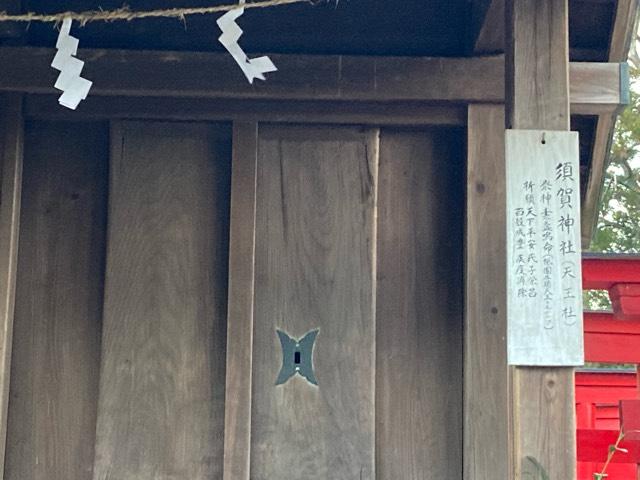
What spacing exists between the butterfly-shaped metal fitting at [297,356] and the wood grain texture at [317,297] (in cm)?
2

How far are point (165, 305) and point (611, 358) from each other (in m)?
4.56

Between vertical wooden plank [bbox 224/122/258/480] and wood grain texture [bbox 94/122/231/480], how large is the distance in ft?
0.25

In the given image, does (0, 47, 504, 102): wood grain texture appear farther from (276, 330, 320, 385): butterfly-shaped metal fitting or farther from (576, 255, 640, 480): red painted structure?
(576, 255, 640, 480): red painted structure

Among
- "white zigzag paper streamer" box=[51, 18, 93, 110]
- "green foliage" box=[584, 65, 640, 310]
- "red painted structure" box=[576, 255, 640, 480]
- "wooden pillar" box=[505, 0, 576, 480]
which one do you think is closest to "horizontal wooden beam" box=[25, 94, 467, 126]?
"white zigzag paper streamer" box=[51, 18, 93, 110]

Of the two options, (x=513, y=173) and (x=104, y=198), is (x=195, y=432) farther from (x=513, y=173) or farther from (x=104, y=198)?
(x=513, y=173)

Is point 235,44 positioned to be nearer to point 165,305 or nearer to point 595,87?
point 165,305

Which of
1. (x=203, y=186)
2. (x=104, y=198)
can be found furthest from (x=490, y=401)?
(x=104, y=198)

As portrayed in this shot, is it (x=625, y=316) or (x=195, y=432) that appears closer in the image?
(x=195, y=432)

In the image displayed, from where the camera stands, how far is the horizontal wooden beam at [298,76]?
11.3ft

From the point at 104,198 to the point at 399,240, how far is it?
3.40ft

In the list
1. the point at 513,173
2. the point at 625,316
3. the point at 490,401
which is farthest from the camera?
the point at 625,316

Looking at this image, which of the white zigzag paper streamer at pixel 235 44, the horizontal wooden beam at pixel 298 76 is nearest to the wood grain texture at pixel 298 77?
the horizontal wooden beam at pixel 298 76

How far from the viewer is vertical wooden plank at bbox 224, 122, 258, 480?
338 cm

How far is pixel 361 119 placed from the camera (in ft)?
11.7
